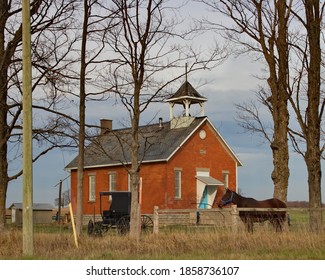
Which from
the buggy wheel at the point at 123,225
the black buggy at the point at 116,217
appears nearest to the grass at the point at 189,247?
the buggy wheel at the point at 123,225

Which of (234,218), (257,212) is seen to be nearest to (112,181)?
(257,212)

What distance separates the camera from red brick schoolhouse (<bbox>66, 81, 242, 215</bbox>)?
42.0 meters

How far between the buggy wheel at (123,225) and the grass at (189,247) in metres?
5.88

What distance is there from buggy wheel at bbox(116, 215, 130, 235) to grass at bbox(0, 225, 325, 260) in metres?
5.88

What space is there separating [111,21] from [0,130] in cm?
626

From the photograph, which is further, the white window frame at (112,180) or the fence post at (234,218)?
the white window frame at (112,180)

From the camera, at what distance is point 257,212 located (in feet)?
67.9

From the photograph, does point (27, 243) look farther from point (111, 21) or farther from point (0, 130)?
point (111, 21)

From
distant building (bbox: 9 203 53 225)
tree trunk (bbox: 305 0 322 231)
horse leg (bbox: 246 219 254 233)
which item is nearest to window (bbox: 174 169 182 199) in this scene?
distant building (bbox: 9 203 53 225)

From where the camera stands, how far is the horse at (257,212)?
20.1 meters

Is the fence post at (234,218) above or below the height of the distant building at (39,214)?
above

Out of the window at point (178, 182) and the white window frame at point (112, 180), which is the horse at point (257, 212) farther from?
the white window frame at point (112, 180)

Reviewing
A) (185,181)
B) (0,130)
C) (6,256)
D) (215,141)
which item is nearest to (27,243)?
(6,256)

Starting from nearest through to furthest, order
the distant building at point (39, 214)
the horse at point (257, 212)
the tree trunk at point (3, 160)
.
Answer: the horse at point (257, 212)
the tree trunk at point (3, 160)
the distant building at point (39, 214)
